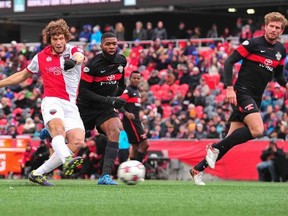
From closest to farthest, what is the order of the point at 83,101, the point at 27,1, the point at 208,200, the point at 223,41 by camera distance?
the point at 208,200, the point at 83,101, the point at 223,41, the point at 27,1

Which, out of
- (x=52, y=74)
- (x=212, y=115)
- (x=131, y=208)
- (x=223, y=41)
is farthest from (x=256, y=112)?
(x=223, y=41)

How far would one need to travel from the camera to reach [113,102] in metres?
12.4

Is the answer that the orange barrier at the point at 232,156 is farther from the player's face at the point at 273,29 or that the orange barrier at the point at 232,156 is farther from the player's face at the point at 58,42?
the player's face at the point at 58,42

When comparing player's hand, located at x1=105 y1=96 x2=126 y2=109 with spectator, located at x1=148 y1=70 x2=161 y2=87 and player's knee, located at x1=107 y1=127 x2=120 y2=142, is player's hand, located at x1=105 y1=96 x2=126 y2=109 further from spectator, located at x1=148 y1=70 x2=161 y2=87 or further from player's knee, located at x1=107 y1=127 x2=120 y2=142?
spectator, located at x1=148 y1=70 x2=161 y2=87

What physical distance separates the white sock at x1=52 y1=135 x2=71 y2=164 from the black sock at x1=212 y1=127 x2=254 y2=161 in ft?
7.31

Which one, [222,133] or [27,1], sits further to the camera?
[27,1]

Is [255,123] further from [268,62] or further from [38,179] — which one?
[38,179]

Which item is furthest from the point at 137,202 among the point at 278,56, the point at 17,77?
the point at 278,56

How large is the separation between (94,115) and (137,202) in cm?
446

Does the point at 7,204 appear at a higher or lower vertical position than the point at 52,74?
lower

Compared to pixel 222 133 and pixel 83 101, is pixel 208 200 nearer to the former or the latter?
pixel 83 101

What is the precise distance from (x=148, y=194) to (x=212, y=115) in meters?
14.7

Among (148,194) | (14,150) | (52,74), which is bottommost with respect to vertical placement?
(14,150)

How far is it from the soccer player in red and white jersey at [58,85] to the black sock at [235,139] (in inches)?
75.9
